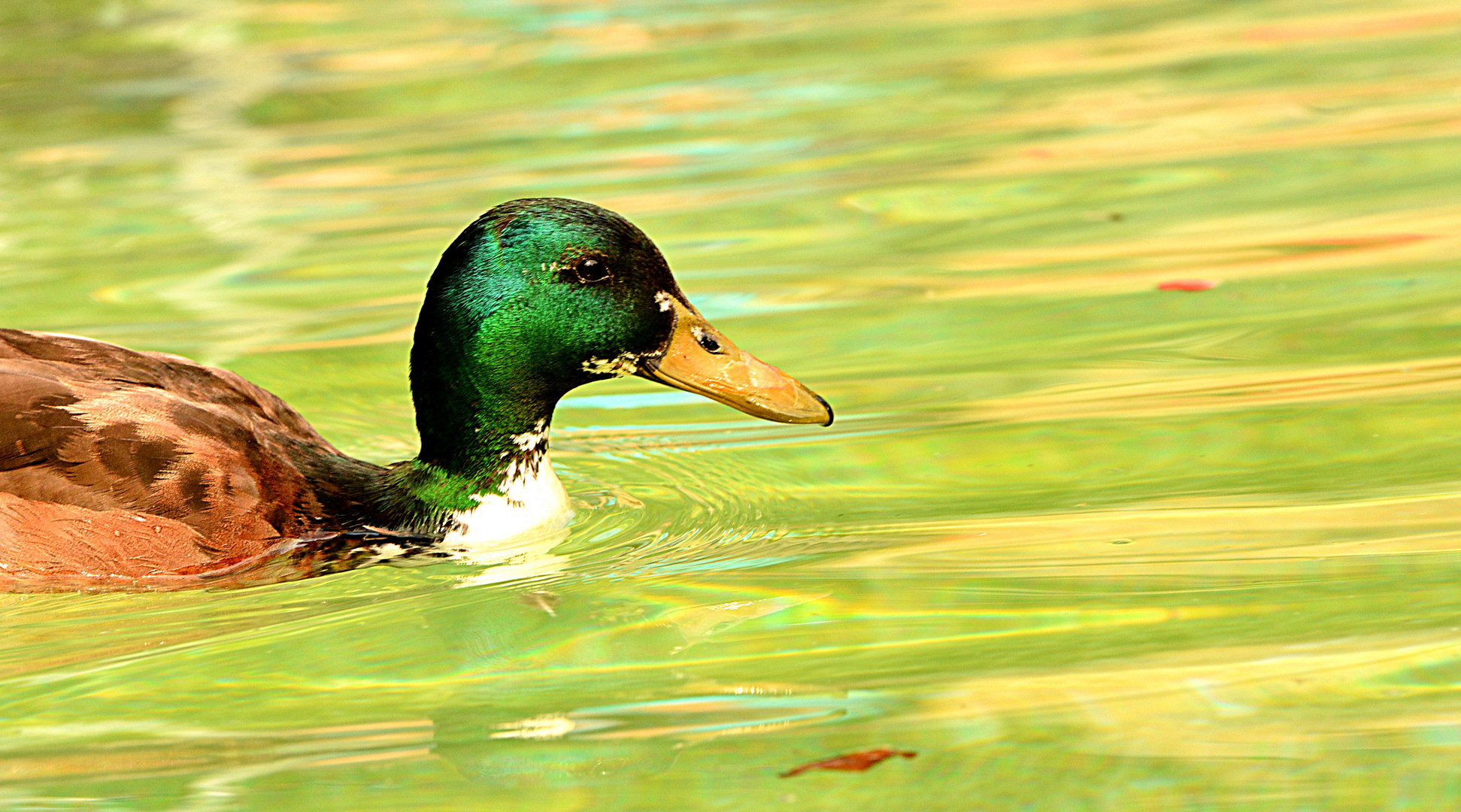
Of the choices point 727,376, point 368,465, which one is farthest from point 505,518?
point 727,376

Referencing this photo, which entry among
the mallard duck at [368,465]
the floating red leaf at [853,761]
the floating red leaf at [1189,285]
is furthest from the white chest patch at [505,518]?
the floating red leaf at [1189,285]

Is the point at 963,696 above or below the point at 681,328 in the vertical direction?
below

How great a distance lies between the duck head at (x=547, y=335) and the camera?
16.7 feet

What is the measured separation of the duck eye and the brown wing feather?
969mm

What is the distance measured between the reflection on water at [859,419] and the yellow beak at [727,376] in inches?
13.2

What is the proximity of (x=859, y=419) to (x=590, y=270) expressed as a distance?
4.65ft

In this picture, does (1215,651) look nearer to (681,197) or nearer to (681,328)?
(681,328)

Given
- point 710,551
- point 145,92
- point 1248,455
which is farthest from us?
point 145,92

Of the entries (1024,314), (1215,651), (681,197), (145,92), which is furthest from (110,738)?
(145,92)

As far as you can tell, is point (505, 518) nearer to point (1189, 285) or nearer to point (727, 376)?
point (727, 376)

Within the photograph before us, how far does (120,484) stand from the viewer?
4.94m

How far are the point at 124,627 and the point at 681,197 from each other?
16.2 feet

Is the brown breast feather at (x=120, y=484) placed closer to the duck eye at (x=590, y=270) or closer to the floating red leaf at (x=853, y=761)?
the duck eye at (x=590, y=270)

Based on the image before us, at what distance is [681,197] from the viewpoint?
364 inches
